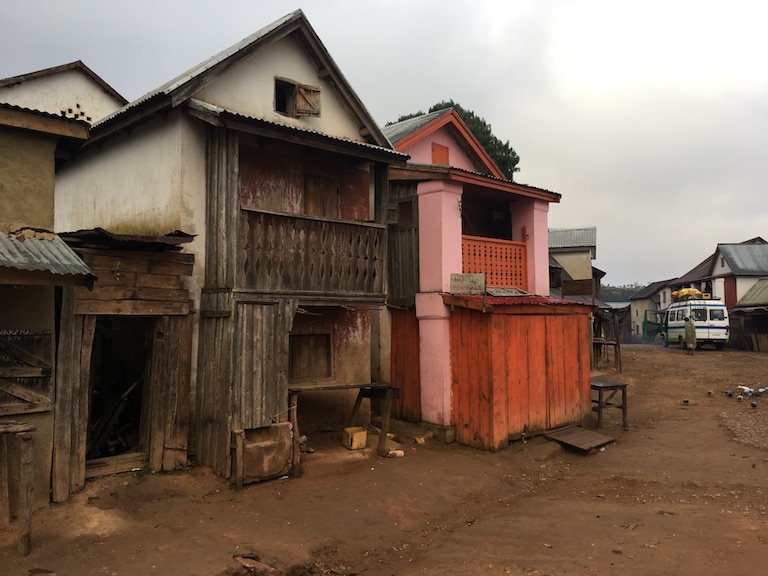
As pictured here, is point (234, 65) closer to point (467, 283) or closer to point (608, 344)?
A: point (467, 283)

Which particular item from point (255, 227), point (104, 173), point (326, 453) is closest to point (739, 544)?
point (326, 453)

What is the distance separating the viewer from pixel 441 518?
8.06 meters

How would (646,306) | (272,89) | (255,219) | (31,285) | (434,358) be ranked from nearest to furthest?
(31,285) → (255,219) → (272,89) → (434,358) → (646,306)

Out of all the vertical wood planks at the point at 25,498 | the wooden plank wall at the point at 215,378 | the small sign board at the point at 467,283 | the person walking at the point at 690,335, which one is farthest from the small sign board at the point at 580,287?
the person walking at the point at 690,335

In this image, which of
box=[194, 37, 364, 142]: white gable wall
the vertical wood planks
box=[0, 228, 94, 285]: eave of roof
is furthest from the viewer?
box=[194, 37, 364, 142]: white gable wall

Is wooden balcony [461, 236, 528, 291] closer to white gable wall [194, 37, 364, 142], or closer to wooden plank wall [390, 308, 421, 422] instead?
wooden plank wall [390, 308, 421, 422]

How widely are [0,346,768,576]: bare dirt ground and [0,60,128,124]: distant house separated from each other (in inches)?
506

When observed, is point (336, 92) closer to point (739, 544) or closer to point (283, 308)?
point (283, 308)

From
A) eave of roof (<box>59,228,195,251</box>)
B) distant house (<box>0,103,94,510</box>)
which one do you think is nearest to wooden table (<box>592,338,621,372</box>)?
eave of roof (<box>59,228,195,251</box>)

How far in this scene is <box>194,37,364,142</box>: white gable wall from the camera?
10250mm

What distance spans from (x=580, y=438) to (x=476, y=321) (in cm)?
351

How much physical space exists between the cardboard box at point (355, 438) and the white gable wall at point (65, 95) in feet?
41.3

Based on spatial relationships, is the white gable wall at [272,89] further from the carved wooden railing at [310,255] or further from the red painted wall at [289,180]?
the carved wooden railing at [310,255]

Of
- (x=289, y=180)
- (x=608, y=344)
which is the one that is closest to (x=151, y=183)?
(x=289, y=180)
